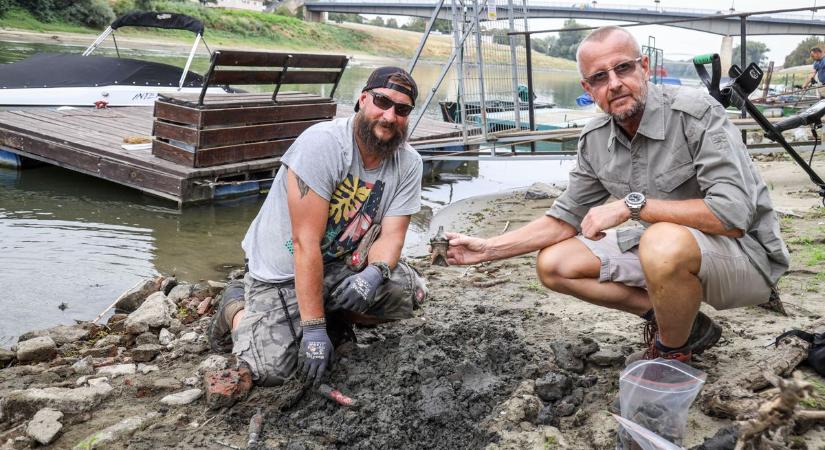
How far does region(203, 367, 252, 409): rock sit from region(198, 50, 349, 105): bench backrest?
4.82 metres

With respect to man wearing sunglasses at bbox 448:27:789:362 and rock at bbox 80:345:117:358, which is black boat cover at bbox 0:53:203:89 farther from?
man wearing sunglasses at bbox 448:27:789:362

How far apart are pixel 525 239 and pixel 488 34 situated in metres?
6.04

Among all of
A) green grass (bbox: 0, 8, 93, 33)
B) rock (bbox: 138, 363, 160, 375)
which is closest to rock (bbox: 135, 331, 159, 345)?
rock (bbox: 138, 363, 160, 375)

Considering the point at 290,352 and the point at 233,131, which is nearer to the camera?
the point at 290,352

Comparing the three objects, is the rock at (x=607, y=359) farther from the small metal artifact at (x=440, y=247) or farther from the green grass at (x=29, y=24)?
the green grass at (x=29, y=24)

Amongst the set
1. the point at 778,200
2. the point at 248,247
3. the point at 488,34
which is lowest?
the point at 778,200

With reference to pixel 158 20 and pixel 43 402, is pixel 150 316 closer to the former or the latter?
pixel 43 402

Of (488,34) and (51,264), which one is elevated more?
(488,34)

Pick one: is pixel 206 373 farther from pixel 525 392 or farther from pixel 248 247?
pixel 525 392

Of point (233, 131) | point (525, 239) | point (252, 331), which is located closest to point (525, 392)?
point (525, 239)

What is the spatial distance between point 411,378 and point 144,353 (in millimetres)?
1693

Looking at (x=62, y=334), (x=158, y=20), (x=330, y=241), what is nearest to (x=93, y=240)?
(x=62, y=334)

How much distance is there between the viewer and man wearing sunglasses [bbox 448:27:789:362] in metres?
2.80

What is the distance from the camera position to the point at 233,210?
8312 mm
